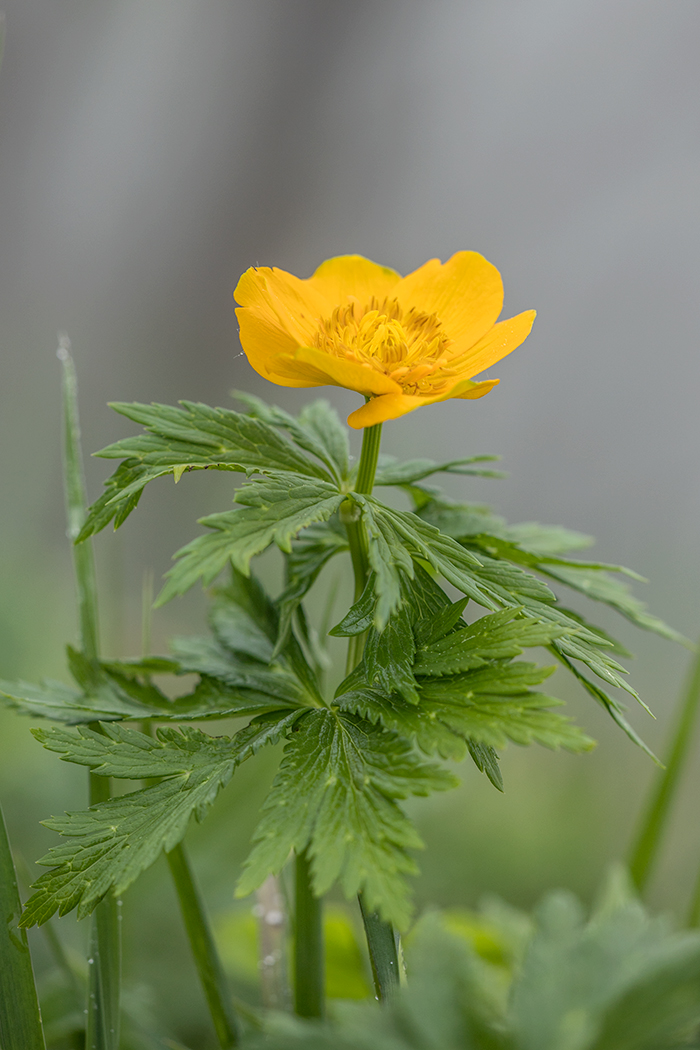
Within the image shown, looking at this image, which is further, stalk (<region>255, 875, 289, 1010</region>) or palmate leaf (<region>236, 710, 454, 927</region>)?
stalk (<region>255, 875, 289, 1010</region>)

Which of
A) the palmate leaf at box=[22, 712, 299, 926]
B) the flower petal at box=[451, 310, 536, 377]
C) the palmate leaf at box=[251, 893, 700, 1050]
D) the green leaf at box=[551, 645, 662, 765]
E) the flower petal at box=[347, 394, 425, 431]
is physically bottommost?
the palmate leaf at box=[251, 893, 700, 1050]

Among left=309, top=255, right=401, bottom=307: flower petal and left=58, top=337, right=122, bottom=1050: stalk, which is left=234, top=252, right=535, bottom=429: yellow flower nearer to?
left=309, top=255, right=401, bottom=307: flower petal

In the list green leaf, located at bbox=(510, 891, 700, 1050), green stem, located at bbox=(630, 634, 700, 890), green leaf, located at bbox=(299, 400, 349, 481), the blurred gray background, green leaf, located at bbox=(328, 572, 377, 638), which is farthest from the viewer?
the blurred gray background

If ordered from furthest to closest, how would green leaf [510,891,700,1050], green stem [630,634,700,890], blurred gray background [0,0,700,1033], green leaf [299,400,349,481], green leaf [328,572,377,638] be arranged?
1. blurred gray background [0,0,700,1033]
2. green stem [630,634,700,890]
3. green leaf [299,400,349,481]
4. green leaf [328,572,377,638]
5. green leaf [510,891,700,1050]

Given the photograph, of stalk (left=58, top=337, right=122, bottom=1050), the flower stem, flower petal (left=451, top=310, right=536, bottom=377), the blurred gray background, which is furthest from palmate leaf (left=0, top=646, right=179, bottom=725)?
the blurred gray background

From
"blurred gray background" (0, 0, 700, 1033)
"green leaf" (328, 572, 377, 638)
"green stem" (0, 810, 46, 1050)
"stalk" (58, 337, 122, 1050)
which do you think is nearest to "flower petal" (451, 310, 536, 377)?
"green leaf" (328, 572, 377, 638)

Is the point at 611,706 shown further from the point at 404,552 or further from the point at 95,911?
the point at 95,911

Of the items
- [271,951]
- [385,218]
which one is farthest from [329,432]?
[385,218]

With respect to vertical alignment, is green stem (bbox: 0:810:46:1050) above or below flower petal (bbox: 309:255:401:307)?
below
